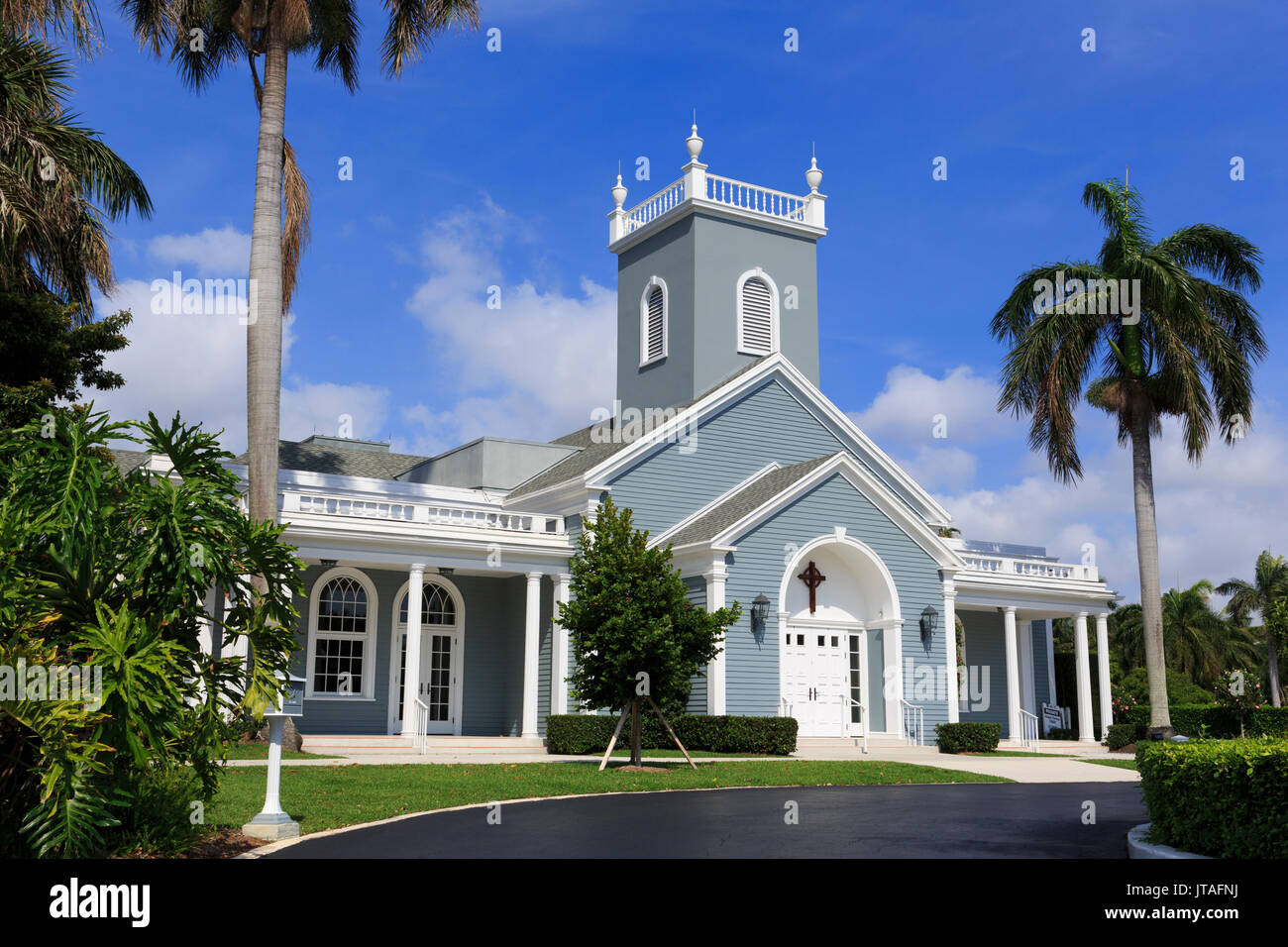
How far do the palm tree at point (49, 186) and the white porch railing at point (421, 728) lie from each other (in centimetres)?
981

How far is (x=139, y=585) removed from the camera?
902 centimetres

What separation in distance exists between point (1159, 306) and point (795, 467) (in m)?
9.38

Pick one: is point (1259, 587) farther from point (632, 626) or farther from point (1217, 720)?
point (632, 626)

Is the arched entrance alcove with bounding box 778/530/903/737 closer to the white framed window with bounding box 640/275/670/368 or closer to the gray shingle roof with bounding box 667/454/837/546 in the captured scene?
the gray shingle roof with bounding box 667/454/837/546

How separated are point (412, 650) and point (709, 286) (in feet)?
43.9

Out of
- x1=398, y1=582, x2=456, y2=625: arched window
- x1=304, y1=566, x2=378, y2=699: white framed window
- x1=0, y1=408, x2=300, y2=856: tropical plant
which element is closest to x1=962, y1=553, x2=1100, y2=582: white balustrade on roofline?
x1=398, y1=582, x2=456, y2=625: arched window

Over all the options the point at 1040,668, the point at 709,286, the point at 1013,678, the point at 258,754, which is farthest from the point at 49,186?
the point at 1040,668

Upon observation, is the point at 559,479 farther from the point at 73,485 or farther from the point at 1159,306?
the point at 73,485

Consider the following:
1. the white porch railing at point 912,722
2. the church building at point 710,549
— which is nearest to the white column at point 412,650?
the church building at point 710,549

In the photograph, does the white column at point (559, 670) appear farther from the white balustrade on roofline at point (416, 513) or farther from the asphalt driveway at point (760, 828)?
the asphalt driveway at point (760, 828)

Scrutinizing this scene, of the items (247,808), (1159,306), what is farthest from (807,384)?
(247,808)

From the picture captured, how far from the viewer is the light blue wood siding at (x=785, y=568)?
82.4ft

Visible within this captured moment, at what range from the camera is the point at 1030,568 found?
108 ft
